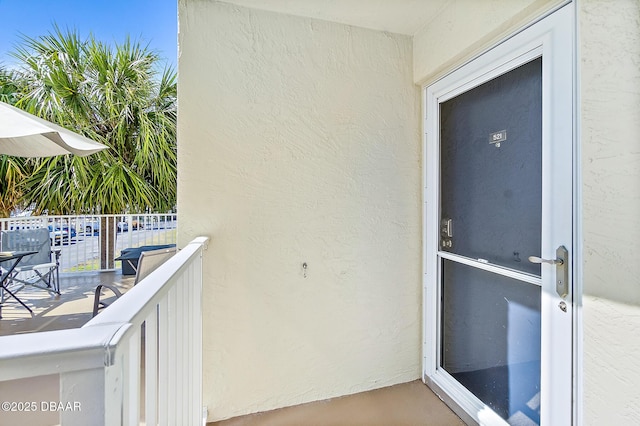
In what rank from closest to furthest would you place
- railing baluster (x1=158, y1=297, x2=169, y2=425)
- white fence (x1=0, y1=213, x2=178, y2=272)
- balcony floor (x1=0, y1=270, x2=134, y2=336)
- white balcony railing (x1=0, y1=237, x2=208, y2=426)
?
white balcony railing (x1=0, y1=237, x2=208, y2=426) → railing baluster (x1=158, y1=297, x2=169, y2=425) → balcony floor (x1=0, y1=270, x2=134, y2=336) → white fence (x1=0, y1=213, x2=178, y2=272)

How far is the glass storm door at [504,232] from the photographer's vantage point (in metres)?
1.37

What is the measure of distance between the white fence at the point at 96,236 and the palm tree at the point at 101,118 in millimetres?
126

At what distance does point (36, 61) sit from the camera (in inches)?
214

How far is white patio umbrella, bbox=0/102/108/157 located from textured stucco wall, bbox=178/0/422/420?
1.54 meters

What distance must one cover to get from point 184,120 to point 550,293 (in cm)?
223

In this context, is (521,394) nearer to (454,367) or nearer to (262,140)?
(454,367)

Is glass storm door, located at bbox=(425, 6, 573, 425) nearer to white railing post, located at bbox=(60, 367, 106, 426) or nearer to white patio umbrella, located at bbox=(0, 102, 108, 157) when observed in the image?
white railing post, located at bbox=(60, 367, 106, 426)

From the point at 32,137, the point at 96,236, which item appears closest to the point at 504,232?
the point at 32,137

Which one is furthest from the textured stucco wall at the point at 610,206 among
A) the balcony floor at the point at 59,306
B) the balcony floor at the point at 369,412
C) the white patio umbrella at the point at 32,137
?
the balcony floor at the point at 59,306

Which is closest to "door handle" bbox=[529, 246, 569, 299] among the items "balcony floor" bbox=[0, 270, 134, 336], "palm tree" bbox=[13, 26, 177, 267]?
"balcony floor" bbox=[0, 270, 134, 336]

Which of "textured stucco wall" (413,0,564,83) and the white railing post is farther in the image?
"textured stucco wall" (413,0,564,83)

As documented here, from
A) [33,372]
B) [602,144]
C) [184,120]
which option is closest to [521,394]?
[602,144]

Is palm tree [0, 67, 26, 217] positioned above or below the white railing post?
above

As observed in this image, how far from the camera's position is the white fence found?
5004mm
